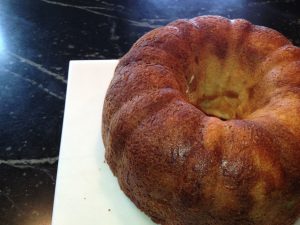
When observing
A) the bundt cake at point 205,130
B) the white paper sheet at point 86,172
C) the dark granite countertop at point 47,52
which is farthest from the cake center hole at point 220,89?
the dark granite countertop at point 47,52

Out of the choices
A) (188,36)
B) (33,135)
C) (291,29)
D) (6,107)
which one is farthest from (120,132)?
(291,29)

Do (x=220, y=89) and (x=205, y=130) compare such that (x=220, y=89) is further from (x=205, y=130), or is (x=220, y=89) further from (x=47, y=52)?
(x=47, y=52)

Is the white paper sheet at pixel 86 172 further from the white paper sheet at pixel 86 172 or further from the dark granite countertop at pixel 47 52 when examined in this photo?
the dark granite countertop at pixel 47 52

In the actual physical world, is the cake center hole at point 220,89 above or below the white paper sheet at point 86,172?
above

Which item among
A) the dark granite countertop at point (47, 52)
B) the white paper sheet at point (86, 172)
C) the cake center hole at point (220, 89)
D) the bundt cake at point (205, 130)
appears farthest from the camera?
the dark granite countertop at point (47, 52)

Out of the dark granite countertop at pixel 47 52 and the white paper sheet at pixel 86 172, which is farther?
the dark granite countertop at pixel 47 52

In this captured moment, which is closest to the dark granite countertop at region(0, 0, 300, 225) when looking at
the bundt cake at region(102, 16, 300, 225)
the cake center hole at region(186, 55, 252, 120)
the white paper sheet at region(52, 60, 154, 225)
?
the white paper sheet at region(52, 60, 154, 225)

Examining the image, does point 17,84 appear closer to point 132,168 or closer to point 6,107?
point 6,107
